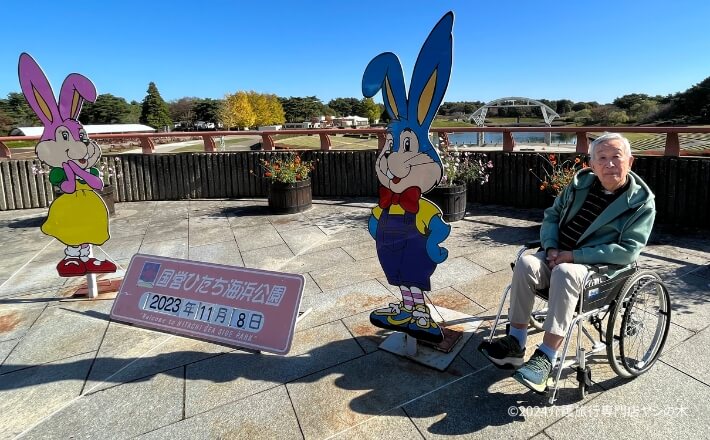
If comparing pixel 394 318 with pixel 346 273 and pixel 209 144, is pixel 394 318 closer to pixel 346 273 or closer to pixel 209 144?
pixel 346 273

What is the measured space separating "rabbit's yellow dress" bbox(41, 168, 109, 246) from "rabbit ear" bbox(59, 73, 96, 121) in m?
0.56

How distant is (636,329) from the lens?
2.58 m

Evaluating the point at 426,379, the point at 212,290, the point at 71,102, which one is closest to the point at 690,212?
the point at 426,379

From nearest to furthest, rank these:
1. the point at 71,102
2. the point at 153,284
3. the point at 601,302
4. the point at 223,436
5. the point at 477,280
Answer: the point at 223,436
the point at 601,302
the point at 153,284
the point at 71,102
the point at 477,280

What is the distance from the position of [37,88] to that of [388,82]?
A: 316 cm

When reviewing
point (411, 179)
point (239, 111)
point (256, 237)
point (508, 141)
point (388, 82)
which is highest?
point (239, 111)

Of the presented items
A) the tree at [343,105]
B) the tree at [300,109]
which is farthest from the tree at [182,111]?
the tree at [343,105]

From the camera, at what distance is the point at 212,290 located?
3123 millimetres

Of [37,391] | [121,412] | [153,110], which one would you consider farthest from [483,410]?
[153,110]

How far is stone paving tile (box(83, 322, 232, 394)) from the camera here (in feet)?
9.17

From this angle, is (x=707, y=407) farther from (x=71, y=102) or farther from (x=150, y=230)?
(x=150, y=230)

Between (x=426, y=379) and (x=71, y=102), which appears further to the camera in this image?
(x=71, y=102)

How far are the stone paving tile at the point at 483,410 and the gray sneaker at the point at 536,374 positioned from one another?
0.18m

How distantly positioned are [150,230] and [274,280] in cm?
429
